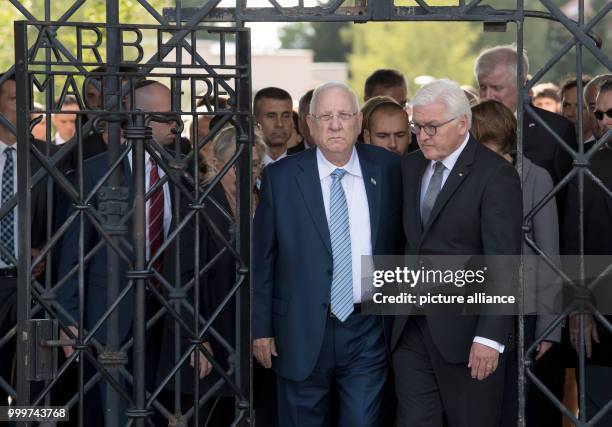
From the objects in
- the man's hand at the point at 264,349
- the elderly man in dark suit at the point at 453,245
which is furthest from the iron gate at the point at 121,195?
the elderly man in dark suit at the point at 453,245

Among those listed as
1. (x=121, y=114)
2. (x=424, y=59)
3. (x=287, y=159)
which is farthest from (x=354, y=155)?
(x=424, y=59)

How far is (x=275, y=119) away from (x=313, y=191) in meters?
2.68

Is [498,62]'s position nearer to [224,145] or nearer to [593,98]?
[593,98]

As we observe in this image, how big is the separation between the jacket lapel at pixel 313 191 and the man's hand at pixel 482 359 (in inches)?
33.6

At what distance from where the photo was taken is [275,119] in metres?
8.84

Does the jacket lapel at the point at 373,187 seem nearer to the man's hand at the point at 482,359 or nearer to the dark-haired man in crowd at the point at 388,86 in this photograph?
the man's hand at the point at 482,359

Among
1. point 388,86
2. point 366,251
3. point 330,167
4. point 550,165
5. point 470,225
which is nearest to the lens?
point 470,225

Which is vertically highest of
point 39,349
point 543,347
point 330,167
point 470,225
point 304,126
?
point 304,126

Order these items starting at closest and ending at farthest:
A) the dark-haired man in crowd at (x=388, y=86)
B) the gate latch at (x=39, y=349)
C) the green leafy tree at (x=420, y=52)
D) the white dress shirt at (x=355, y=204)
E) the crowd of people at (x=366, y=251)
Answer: the gate latch at (x=39, y=349) → the crowd of people at (x=366, y=251) → the white dress shirt at (x=355, y=204) → the dark-haired man in crowd at (x=388, y=86) → the green leafy tree at (x=420, y=52)

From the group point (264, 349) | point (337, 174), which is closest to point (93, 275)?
point (264, 349)

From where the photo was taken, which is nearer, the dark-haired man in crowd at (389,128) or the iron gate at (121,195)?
the iron gate at (121,195)

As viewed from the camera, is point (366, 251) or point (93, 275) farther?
point (93, 275)

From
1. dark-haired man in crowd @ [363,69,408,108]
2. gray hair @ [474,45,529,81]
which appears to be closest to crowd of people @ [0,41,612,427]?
gray hair @ [474,45,529,81]

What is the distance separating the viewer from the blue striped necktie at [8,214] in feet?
23.1
